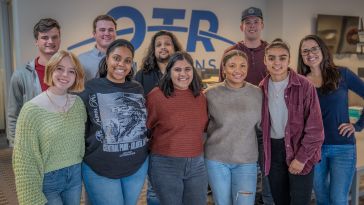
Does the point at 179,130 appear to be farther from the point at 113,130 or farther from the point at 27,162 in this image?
the point at 27,162

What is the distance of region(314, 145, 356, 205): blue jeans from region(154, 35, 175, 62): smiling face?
48.3 inches

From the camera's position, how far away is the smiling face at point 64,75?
178 centimetres

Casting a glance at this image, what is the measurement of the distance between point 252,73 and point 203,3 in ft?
12.5

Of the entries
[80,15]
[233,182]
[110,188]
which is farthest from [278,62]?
[80,15]

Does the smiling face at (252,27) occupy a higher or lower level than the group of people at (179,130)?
higher

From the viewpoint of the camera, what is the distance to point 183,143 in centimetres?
199

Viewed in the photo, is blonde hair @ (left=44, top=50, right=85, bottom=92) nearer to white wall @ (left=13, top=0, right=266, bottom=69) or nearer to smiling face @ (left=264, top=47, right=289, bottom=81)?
smiling face @ (left=264, top=47, right=289, bottom=81)

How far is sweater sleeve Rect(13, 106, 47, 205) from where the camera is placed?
1613mm

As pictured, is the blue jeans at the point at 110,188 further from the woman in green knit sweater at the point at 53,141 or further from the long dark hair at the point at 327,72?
the long dark hair at the point at 327,72

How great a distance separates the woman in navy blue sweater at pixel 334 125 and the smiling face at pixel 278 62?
0.31 meters

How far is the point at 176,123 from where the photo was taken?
199cm

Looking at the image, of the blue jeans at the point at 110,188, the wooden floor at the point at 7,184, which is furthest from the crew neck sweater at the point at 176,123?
the wooden floor at the point at 7,184

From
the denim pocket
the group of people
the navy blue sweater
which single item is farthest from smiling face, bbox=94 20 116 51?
the navy blue sweater

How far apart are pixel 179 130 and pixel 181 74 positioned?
330 mm
